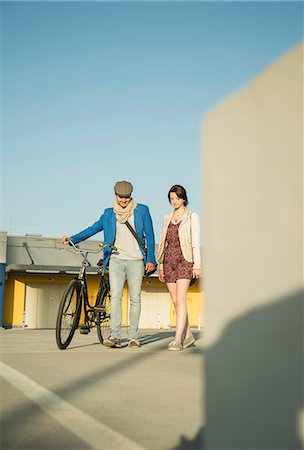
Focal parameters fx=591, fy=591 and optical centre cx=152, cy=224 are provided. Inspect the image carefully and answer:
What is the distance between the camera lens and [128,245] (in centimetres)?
729

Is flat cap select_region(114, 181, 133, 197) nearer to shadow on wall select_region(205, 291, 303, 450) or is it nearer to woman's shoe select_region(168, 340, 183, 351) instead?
woman's shoe select_region(168, 340, 183, 351)

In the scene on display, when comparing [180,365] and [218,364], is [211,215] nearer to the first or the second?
[218,364]

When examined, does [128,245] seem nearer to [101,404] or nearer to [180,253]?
[180,253]

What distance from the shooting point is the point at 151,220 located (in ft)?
24.5

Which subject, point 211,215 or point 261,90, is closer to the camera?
point 261,90

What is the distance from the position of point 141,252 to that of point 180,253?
1.81ft

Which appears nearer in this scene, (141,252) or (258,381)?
(258,381)

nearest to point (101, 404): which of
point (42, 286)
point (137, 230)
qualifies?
point (137, 230)

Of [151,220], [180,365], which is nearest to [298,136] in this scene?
[180,365]

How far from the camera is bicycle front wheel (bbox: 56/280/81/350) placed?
655 cm

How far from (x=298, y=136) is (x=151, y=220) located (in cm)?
609

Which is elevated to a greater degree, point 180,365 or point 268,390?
point 268,390

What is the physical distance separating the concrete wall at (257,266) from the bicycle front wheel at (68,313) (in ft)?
16.7

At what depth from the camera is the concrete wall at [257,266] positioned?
4.39 ft
